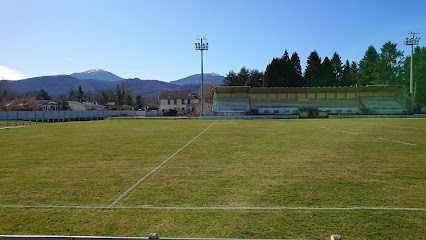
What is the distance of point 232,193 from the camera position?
598cm

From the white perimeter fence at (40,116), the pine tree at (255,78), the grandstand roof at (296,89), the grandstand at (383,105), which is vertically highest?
the pine tree at (255,78)

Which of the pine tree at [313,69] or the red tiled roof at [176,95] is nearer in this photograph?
the pine tree at [313,69]

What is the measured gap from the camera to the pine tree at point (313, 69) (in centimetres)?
8400

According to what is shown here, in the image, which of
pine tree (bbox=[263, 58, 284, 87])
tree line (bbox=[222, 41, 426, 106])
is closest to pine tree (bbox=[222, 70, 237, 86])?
tree line (bbox=[222, 41, 426, 106])

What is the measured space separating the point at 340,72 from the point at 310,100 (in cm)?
3197

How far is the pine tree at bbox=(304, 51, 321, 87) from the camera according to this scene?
84.0 meters

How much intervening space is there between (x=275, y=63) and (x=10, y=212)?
3142 inches

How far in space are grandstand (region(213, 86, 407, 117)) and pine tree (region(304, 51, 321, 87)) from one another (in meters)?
20.5

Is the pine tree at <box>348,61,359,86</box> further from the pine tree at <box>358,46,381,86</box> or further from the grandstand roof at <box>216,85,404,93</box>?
the grandstand roof at <box>216,85,404,93</box>

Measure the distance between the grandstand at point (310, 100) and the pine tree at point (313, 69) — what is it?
67.2ft

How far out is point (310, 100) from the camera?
63.3 m

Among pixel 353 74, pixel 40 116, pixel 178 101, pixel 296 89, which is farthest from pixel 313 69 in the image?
pixel 40 116

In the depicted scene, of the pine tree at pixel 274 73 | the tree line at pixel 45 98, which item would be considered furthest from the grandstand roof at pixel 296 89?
the tree line at pixel 45 98

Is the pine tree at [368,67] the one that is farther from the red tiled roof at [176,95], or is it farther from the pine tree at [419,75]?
the red tiled roof at [176,95]
